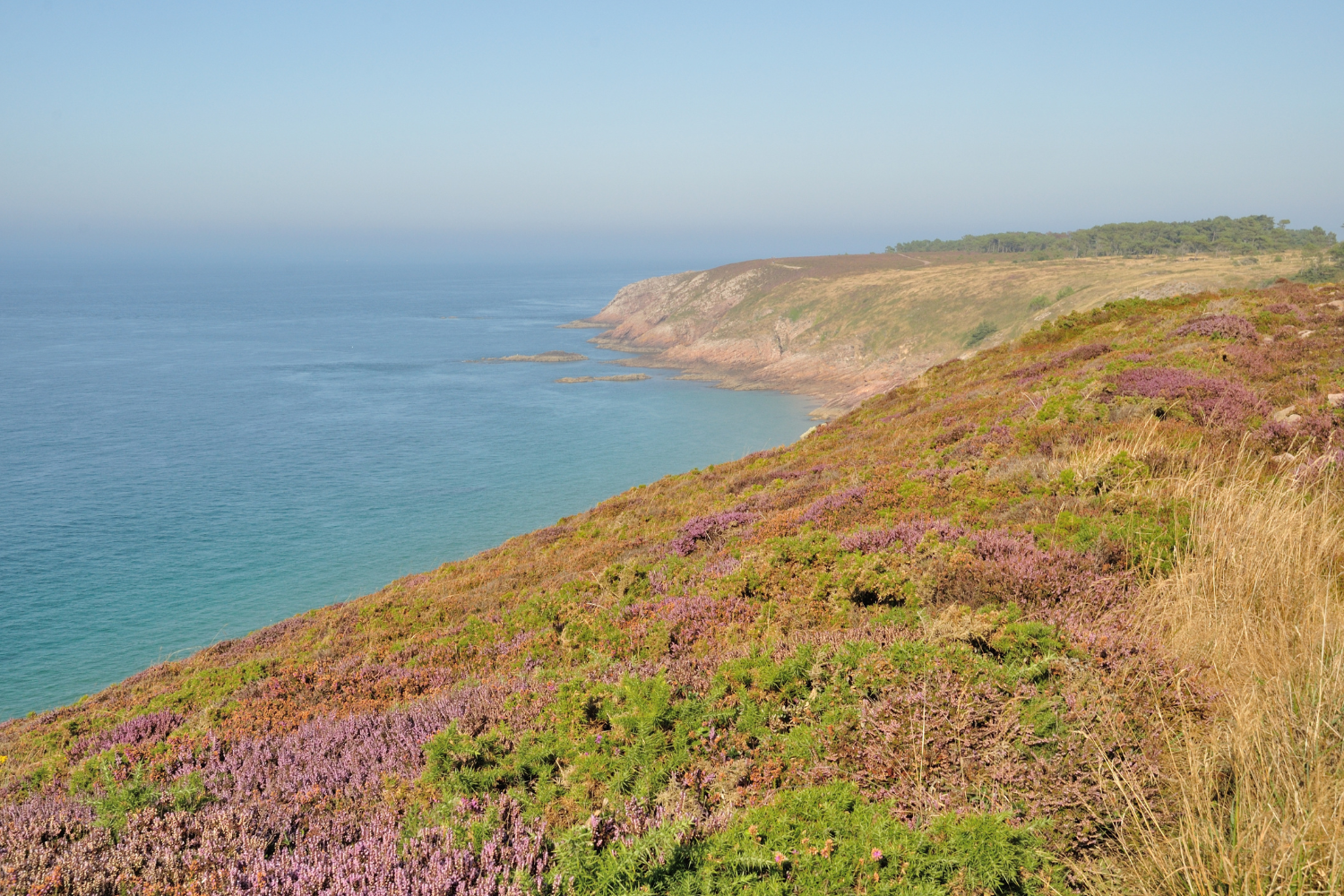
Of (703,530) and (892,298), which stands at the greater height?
(892,298)

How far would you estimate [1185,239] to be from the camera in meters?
121

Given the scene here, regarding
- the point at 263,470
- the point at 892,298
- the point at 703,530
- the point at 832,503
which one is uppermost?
the point at 892,298

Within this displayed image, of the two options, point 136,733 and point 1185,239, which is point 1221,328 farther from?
point 1185,239

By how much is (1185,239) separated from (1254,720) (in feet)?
488

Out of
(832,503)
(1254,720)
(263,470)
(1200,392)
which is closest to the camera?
(1254,720)

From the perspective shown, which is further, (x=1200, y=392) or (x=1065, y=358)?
(x=1065, y=358)

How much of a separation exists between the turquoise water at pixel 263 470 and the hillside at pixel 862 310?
41.8 ft

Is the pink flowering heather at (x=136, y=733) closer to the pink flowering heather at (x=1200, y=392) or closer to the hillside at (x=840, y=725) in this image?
the hillside at (x=840, y=725)

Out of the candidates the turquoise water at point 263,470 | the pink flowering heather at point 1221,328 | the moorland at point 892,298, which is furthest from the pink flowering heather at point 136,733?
the moorland at point 892,298

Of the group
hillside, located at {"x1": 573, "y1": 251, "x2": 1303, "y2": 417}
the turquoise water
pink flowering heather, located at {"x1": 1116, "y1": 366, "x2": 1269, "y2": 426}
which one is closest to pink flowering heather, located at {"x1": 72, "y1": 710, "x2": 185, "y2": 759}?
pink flowering heather, located at {"x1": 1116, "y1": 366, "x2": 1269, "y2": 426}

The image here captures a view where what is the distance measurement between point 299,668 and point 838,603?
26.2 feet

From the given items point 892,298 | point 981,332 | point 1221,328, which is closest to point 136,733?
point 1221,328

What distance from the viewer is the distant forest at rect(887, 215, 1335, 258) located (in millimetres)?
109931

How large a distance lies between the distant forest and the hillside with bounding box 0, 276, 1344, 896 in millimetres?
122846
